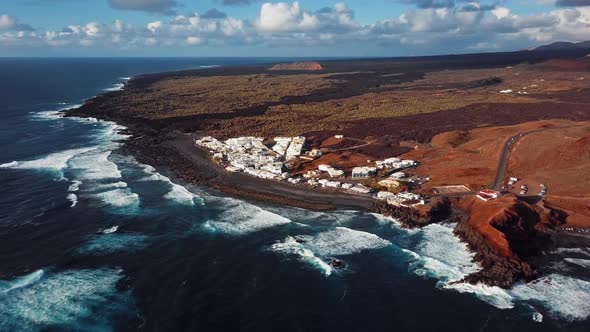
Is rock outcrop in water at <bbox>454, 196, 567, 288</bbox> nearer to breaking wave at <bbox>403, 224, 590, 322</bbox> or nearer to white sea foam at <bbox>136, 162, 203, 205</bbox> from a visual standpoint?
breaking wave at <bbox>403, 224, 590, 322</bbox>

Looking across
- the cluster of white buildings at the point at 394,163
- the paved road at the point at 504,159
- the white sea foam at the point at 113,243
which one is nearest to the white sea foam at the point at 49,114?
the white sea foam at the point at 113,243

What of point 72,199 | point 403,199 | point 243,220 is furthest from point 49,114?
point 403,199

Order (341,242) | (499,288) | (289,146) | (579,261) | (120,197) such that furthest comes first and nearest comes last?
(289,146) → (120,197) → (341,242) → (579,261) → (499,288)

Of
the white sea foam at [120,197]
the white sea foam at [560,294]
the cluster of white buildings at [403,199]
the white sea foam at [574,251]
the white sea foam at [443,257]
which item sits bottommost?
the white sea foam at [560,294]

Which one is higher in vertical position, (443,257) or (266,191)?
(266,191)

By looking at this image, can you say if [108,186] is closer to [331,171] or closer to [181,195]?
[181,195]

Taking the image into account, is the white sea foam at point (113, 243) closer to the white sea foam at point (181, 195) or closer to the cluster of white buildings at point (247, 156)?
the white sea foam at point (181, 195)
